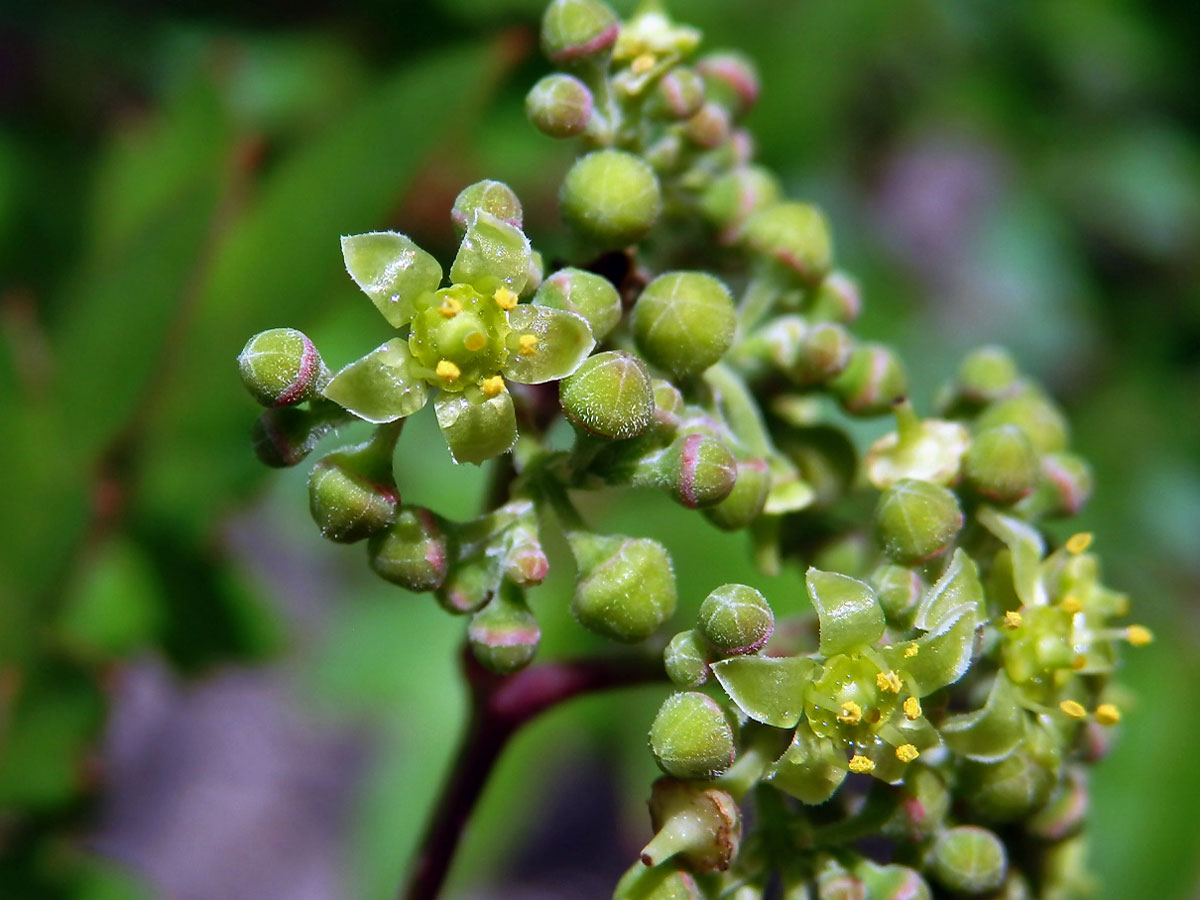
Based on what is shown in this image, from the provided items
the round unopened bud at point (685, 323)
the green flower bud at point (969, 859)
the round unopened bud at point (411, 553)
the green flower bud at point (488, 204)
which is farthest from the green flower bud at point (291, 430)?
the green flower bud at point (969, 859)

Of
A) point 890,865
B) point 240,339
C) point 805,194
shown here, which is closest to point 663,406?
point 890,865

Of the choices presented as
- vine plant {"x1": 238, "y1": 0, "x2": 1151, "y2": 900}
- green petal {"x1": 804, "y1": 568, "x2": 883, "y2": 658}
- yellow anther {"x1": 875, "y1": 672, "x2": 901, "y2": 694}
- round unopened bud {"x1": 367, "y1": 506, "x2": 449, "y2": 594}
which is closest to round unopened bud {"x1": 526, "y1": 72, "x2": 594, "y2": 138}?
vine plant {"x1": 238, "y1": 0, "x2": 1151, "y2": 900}

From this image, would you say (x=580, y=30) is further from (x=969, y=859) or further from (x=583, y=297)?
(x=969, y=859)

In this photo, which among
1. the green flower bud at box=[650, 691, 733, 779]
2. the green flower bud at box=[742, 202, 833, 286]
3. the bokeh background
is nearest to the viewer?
the green flower bud at box=[650, 691, 733, 779]

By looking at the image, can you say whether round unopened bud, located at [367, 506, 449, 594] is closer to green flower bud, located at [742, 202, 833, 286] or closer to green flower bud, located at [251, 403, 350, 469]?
green flower bud, located at [251, 403, 350, 469]

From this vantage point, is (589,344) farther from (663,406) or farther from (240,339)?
(240,339)

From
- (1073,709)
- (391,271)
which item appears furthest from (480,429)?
(1073,709)
